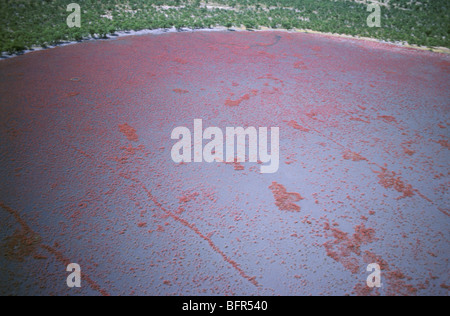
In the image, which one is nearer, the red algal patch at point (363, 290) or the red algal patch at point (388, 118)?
the red algal patch at point (363, 290)

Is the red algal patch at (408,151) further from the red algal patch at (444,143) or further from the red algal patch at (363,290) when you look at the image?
the red algal patch at (363,290)

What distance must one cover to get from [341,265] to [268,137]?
2.41 m

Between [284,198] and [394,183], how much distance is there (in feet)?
5.53

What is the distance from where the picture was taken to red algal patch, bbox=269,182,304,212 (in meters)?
3.66

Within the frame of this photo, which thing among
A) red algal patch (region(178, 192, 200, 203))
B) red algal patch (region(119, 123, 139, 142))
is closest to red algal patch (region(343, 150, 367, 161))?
red algal patch (region(178, 192, 200, 203))

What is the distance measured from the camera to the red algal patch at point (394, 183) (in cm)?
395

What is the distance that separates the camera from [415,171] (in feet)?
14.1

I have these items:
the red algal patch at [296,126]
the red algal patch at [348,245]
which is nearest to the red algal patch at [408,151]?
the red algal patch at [296,126]

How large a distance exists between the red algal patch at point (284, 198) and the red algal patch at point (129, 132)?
2.33m

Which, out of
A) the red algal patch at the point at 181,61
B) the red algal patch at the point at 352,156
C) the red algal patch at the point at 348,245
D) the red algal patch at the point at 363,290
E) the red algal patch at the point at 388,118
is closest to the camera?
the red algal patch at the point at 363,290

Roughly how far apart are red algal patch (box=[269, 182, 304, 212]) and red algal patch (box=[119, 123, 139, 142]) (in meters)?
2.33

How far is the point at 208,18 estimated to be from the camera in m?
11.1

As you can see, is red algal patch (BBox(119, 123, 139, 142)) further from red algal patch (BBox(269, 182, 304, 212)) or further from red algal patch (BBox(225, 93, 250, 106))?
red algal patch (BBox(269, 182, 304, 212))
